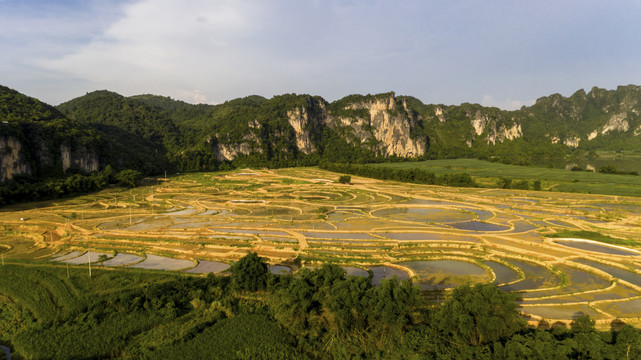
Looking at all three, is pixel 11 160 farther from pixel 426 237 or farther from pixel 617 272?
pixel 617 272

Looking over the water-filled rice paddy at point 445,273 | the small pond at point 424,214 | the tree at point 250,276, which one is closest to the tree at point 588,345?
the water-filled rice paddy at point 445,273

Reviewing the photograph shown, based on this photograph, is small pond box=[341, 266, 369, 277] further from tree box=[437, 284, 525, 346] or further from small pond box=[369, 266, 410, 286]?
tree box=[437, 284, 525, 346]

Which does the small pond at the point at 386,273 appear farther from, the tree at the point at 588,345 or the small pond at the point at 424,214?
the small pond at the point at 424,214

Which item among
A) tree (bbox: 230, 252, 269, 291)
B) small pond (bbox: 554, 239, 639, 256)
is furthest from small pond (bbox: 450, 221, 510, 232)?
tree (bbox: 230, 252, 269, 291)

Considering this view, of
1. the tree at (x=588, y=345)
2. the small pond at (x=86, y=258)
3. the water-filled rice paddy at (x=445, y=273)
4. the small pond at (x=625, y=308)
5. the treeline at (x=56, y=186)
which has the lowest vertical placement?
the small pond at (x=625, y=308)

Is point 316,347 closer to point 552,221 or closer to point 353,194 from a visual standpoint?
point 552,221

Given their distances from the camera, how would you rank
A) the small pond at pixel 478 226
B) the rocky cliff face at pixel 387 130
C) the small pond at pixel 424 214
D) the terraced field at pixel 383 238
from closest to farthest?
the terraced field at pixel 383 238 → the small pond at pixel 478 226 → the small pond at pixel 424 214 → the rocky cliff face at pixel 387 130
